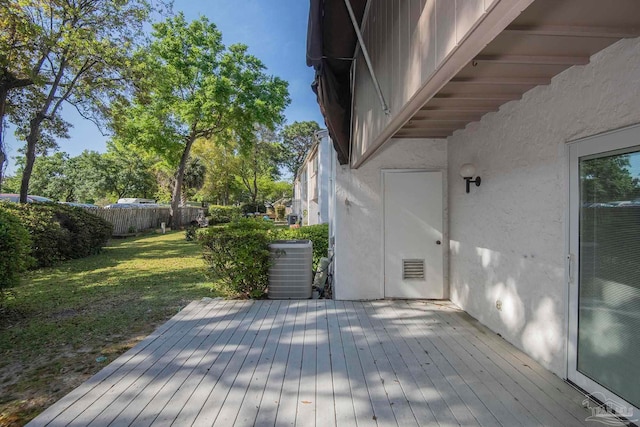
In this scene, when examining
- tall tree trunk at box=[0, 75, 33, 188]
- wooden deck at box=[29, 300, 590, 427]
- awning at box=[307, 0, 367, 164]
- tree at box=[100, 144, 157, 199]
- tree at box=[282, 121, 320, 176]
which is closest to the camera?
wooden deck at box=[29, 300, 590, 427]

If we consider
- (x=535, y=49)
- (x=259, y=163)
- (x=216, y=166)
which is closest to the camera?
(x=535, y=49)

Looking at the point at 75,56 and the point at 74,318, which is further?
the point at 75,56

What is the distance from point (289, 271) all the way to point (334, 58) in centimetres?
308

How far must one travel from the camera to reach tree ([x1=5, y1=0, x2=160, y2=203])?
9.06 metres

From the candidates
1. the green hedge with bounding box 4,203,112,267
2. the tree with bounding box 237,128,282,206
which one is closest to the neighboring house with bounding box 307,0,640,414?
the green hedge with bounding box 4,203,112,267

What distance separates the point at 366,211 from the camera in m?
4.91

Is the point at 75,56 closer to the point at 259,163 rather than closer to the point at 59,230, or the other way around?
the point at 59,230

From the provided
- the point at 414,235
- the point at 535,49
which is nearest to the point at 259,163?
the point at 414,235

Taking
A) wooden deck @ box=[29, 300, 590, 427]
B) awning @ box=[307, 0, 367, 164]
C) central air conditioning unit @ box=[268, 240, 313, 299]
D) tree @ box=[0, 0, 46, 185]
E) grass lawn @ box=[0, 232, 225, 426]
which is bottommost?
grass lawn @ box=[0, 232, 225, 426]

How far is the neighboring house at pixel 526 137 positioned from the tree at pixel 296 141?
3458cm

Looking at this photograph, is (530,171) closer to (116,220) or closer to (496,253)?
(496,253)

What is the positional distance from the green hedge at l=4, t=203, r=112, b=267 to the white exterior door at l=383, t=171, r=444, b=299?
8.06 meters

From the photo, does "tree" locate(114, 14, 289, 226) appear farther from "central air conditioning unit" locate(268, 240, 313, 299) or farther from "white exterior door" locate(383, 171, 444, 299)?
"white exterior door" locate(383, 171, 444, 299)

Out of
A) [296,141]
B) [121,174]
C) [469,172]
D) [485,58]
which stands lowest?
[469,172]
